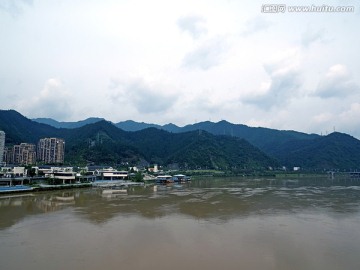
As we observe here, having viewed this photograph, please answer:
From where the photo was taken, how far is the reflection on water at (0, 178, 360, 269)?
392 inches

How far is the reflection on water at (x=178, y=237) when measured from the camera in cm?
997

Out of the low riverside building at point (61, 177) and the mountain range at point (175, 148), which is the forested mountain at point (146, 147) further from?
the low riverside building at point (61, 177)

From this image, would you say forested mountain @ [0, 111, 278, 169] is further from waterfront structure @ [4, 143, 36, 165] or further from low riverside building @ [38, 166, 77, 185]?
low riverside building @ [38, 166, 77, 185]

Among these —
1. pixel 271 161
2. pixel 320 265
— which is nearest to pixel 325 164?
pixel 271 161

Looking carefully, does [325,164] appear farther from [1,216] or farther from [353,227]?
[1,216]

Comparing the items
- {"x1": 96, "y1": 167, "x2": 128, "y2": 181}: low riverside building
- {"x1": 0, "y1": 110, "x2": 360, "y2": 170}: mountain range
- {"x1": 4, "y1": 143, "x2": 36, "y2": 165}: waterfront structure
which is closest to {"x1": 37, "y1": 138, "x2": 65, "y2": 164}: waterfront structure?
{"x1": 0, "y1": 110, "x2": 360, "y2": 170}: mountain range

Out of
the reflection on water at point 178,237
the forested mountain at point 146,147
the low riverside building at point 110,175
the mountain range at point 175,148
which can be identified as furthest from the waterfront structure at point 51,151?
the reflection on water at point 178,237

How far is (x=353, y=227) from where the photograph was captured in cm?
1542

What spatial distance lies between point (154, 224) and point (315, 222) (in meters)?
8.74

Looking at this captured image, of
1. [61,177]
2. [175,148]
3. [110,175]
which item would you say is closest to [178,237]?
[61,177]

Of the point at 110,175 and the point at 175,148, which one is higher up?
the point at 175,148

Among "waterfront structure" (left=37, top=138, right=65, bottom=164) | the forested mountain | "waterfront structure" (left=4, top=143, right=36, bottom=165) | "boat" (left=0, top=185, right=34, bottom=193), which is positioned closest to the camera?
"boat" (left=0, top=185, right=34, bottom=193)

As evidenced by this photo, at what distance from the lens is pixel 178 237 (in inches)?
521

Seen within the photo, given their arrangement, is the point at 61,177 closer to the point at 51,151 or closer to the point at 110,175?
the point at 110,175
